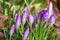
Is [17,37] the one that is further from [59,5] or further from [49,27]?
[59,5]

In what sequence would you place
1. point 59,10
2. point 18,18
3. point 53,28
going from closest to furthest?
point 18,18
point 53,28
point 59,10

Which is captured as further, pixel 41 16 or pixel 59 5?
pixel 59 5

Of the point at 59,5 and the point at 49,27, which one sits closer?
the point at 49,27

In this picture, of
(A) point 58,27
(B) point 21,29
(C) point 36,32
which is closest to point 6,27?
(B) point 21,29

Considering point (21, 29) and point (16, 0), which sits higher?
point (16, 0)

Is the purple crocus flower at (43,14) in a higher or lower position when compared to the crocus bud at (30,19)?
higher

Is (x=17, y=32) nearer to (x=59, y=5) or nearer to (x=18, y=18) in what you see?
(x=18, y=18)

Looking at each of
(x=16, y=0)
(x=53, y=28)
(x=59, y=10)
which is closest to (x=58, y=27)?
(x=53, y=28)

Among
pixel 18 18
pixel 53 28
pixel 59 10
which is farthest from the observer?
pixel 59 10

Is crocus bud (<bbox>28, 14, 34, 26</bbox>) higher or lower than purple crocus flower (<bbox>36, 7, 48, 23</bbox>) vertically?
lower
